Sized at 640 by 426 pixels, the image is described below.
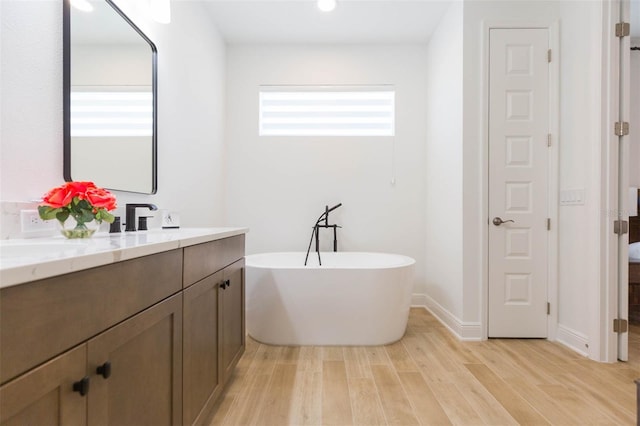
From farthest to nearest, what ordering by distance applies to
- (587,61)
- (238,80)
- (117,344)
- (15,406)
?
(238,80)
(587,61)
(117,344)
(15,406)

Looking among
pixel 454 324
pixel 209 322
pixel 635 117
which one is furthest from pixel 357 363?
pixel 635 117

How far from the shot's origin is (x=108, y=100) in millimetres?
1571

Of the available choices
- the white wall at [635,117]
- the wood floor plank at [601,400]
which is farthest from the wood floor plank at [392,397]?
the white wall at [635,117]

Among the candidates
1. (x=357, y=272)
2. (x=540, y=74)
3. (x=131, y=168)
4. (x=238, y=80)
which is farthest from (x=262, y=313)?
(x=540, y=74)

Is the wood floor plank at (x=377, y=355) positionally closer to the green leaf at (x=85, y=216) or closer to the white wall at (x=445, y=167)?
the white wall at (x=445, y=167)

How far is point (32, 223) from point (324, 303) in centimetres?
175

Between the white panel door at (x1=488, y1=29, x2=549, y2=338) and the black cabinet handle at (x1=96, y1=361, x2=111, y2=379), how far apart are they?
2578 millimetres

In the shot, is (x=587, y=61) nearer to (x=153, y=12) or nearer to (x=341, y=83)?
(x=341, y=83)

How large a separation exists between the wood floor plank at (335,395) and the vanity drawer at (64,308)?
1110 mm

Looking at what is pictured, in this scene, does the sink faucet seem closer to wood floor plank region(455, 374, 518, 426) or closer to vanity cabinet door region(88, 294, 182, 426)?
vanity cabinet door region(88, 294, 182, 426)

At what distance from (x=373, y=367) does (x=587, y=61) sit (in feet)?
8.35

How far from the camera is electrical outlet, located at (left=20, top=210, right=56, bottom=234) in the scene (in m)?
1.08

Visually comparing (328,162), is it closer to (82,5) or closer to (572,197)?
(572,197)

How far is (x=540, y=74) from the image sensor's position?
2529 mm
